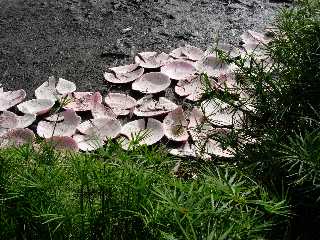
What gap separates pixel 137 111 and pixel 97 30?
0.72 metres

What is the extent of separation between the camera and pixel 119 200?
58.9 inches

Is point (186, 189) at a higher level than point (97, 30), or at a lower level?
higher

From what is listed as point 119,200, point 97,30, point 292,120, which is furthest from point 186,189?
point 97,30

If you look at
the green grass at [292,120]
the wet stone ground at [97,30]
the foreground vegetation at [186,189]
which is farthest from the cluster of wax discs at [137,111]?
the foreground vegetation at [186,189]

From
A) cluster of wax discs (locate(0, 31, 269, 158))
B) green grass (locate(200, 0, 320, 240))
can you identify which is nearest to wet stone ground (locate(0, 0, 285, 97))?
cluster of wax discs (locate(0, 31, 269, 158))

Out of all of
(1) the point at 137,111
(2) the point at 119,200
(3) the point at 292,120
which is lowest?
(1) the point at 137,111

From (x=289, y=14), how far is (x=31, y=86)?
1.21 m

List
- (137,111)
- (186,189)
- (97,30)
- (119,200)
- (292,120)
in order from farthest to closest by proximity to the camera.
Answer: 1. (97,30)
2. (137,111)
3. (292,120)
4. (119,200)
5. (186,189)

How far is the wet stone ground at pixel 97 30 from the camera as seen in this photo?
260 cm

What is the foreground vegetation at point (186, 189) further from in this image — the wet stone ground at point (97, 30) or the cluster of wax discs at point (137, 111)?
the wet stone ground at point (97, 30)

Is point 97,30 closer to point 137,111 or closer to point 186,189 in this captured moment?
point 137,111

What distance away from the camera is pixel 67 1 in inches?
121

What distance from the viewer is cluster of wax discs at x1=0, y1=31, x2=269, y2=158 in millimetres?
2121

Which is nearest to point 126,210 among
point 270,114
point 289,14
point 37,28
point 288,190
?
point 288,190
